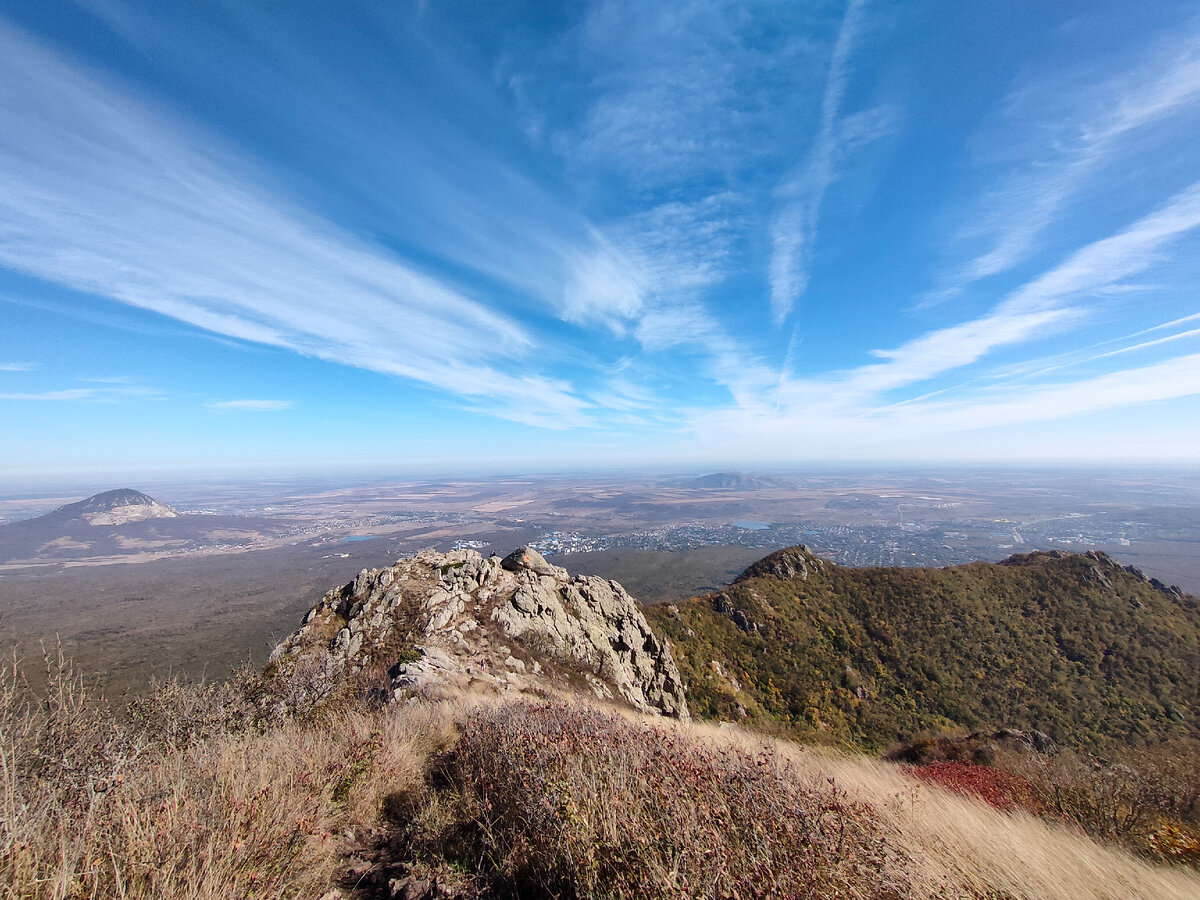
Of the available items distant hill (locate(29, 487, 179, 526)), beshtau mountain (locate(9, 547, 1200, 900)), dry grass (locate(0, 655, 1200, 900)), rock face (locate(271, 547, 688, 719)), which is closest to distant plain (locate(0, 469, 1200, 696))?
rock face (locate(271, 547, 688, 719))

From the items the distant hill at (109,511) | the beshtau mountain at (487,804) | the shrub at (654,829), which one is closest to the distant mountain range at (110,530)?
the distant hill at (109,511)

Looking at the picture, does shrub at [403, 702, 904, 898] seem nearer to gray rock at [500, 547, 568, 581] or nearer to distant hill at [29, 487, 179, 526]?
gray rock at [500, 547, 568, 581]

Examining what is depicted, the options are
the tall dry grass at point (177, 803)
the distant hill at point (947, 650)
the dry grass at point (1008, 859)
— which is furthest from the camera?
the distant hill at point (947, 650)

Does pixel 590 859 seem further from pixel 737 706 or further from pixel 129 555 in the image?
pixel 129 555

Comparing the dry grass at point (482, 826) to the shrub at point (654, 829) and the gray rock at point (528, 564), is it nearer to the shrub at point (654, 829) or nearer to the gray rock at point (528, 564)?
the shrub at point (654, 829)

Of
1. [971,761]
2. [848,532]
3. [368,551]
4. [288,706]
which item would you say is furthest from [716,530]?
[288,706]

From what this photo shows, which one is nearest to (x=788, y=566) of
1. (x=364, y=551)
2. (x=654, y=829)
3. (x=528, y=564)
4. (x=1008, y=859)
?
(x=528, y=564)
